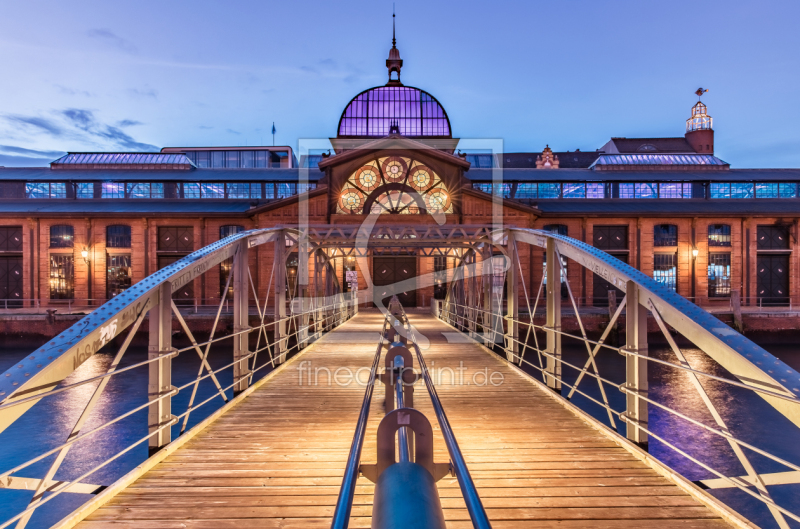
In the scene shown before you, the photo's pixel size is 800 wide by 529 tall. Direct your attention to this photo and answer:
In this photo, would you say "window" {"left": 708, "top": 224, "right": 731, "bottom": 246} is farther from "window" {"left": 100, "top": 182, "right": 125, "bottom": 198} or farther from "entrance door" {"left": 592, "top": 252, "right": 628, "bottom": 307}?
"window" {"left": 100, "top": 182, "right": 125, "bottom": 198}

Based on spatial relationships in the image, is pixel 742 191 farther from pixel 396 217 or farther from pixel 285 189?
pixel 285 189

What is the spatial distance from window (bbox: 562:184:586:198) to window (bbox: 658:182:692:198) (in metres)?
5.18

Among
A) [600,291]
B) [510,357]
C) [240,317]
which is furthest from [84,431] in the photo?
[600,291]

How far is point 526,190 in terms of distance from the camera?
32.8 m

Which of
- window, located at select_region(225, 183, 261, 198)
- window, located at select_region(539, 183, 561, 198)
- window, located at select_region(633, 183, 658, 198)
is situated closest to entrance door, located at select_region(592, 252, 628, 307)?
window, located at select_region(633, 183, 658, 198)

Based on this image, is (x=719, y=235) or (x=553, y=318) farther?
(x=719, y=235)

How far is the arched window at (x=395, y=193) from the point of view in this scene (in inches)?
1143

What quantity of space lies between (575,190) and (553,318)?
2702cm

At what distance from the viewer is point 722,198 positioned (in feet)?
107

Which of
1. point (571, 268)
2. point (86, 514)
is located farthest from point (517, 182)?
point (86, 514)

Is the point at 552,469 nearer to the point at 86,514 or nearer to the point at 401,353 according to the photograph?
the point at 401,353

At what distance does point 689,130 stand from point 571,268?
30.2 metres

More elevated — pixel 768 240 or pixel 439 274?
pixel 768 240

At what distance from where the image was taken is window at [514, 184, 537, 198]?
3275 centimetres
